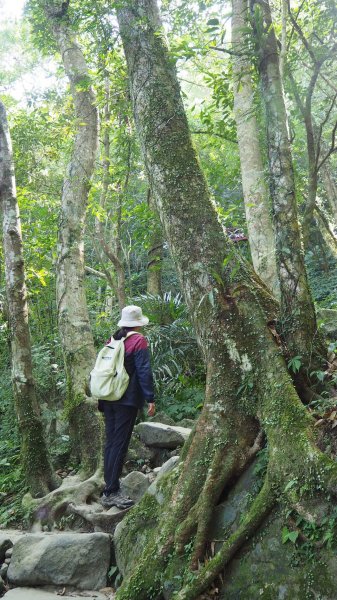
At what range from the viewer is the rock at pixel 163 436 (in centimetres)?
646

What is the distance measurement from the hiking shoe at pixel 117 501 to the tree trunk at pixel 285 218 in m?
2.58

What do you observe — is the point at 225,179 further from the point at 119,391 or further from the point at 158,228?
the point at 119,391

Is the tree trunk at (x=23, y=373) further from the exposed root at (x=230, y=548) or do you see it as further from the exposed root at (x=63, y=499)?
the exposed root at (x=230, y=548)

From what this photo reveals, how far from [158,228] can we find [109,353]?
4328 millimetres

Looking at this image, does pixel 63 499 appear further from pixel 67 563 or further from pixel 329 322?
pixel 329 322

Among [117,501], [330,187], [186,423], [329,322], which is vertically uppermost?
[330,187]

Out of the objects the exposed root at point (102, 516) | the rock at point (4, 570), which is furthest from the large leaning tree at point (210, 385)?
the rock at point (4, 570)

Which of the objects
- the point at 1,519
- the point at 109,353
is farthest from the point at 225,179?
the point at 1,519

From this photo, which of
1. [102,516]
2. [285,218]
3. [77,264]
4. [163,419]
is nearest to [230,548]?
[102,516]

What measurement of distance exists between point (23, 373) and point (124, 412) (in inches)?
74.6

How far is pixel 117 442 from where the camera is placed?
18.0 feet

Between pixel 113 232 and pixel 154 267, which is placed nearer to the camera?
pixel 113 232

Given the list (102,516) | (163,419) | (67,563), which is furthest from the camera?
(163,419)

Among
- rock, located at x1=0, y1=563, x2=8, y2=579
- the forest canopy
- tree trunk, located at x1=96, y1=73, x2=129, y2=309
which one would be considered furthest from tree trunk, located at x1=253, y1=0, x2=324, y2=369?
tree trunk, located at x1=96, y1=73, x2=129, y2=309
